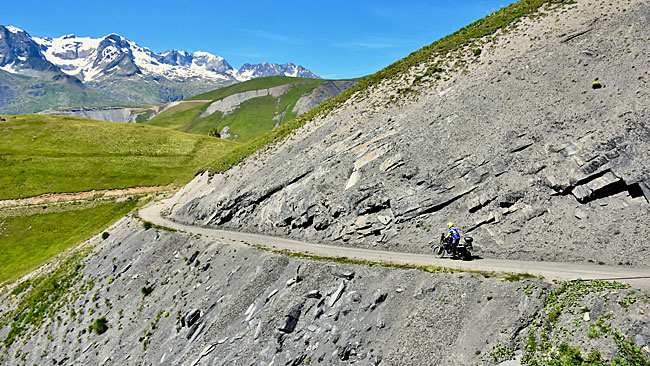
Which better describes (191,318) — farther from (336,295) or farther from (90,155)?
(90,155)

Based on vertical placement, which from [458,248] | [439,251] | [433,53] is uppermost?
[433,53]

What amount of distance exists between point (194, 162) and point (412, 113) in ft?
247

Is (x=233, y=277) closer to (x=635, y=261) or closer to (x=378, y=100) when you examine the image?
(x=635, y=261)

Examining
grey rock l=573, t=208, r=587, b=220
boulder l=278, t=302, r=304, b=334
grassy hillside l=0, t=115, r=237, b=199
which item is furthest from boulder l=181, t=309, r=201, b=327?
grassy hillside l=0, t=115, r=237, b=199

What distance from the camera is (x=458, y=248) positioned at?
872 inches

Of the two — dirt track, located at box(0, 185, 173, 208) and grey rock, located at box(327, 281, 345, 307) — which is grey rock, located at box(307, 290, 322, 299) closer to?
grey rock, located at box(327, 281, 345, 307)

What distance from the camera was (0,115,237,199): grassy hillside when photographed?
7750 centimetres

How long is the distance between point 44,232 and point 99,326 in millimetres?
45519

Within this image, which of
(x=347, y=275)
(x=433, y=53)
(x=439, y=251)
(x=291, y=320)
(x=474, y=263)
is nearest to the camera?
(x=291, y=320)

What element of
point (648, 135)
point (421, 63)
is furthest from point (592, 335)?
point (421, 63)

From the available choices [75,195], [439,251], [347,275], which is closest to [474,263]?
[439,251]

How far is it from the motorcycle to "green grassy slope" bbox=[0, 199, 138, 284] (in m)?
58.1

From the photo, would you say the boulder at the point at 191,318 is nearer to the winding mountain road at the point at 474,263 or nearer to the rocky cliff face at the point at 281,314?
→ the rocky cliff face at the point at 281,314

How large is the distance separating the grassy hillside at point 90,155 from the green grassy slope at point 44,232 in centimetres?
1020
